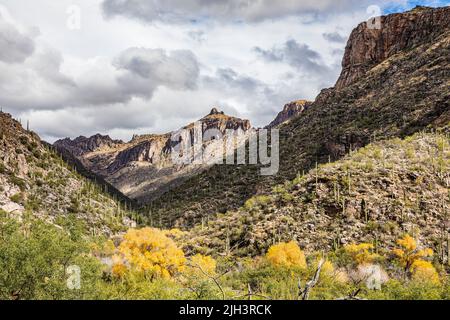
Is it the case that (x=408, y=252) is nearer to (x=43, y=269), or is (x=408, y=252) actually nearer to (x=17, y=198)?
(x=43, y=269)

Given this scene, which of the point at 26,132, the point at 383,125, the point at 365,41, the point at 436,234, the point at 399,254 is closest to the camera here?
the point at 399,254

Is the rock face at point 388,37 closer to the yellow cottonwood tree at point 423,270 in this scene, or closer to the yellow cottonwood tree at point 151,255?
the yellow cottonwood tree at point 423,270

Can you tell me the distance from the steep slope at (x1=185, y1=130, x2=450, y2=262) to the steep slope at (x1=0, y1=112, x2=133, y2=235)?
33693 millimetres

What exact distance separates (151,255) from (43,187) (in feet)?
158

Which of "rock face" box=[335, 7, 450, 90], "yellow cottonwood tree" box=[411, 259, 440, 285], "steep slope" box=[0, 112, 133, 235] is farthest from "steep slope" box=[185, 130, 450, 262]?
"rock face" box=[335, 7, 450, 90]

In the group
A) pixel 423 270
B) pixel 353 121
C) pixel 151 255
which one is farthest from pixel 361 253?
pixel 353 121

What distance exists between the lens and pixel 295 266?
1342 inches

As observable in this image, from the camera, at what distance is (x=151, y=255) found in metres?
42.5

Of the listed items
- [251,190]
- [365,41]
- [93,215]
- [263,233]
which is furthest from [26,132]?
[365,41]

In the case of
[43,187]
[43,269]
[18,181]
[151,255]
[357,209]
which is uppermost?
[18,181]

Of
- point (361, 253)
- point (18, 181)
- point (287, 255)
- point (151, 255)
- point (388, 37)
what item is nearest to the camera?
point (287, 255)

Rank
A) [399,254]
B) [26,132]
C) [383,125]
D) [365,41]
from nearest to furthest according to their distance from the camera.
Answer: [399,254], [383,125], [26,132], [365,41]

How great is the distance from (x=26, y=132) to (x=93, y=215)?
2725cm
